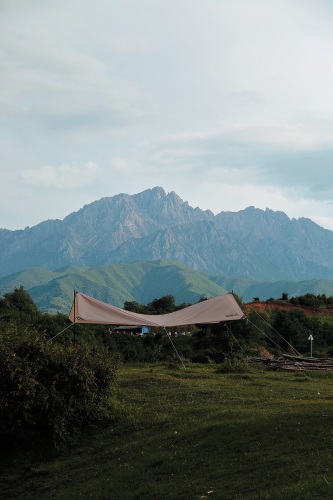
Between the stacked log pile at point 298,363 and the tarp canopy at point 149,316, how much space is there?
9.43ft

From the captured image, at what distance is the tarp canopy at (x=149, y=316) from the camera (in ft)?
98.9

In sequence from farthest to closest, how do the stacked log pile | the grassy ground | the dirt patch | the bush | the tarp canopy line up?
the dirt patch < the tarp canopy < the stacked log pile < the bush < the grassy ground

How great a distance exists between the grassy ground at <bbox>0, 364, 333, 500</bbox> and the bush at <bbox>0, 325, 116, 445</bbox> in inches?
31.1

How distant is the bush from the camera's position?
18.1 meters

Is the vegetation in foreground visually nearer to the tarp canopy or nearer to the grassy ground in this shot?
the grassy ground

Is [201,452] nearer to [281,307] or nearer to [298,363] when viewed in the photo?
[298,363]

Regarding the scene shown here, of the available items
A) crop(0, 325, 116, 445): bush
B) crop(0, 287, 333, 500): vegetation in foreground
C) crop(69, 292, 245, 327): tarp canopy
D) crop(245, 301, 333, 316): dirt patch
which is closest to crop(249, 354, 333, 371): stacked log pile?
crop(0, 287, 333, 500): vegetation in foreground

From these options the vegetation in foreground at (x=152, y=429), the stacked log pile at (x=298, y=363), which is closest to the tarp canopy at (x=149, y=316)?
the stacked log pile at (x=298, y=363)

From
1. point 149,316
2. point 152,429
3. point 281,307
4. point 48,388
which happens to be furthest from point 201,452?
→ point 281,307

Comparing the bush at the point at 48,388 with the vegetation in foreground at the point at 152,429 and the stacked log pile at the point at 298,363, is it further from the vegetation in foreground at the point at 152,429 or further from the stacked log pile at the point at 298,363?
the stacked log pile at the point at 298,363

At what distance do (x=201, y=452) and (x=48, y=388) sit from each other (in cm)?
590

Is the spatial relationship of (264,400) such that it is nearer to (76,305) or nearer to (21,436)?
(21,436)

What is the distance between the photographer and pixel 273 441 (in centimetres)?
1398

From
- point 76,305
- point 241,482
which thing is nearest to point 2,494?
point 241,482
